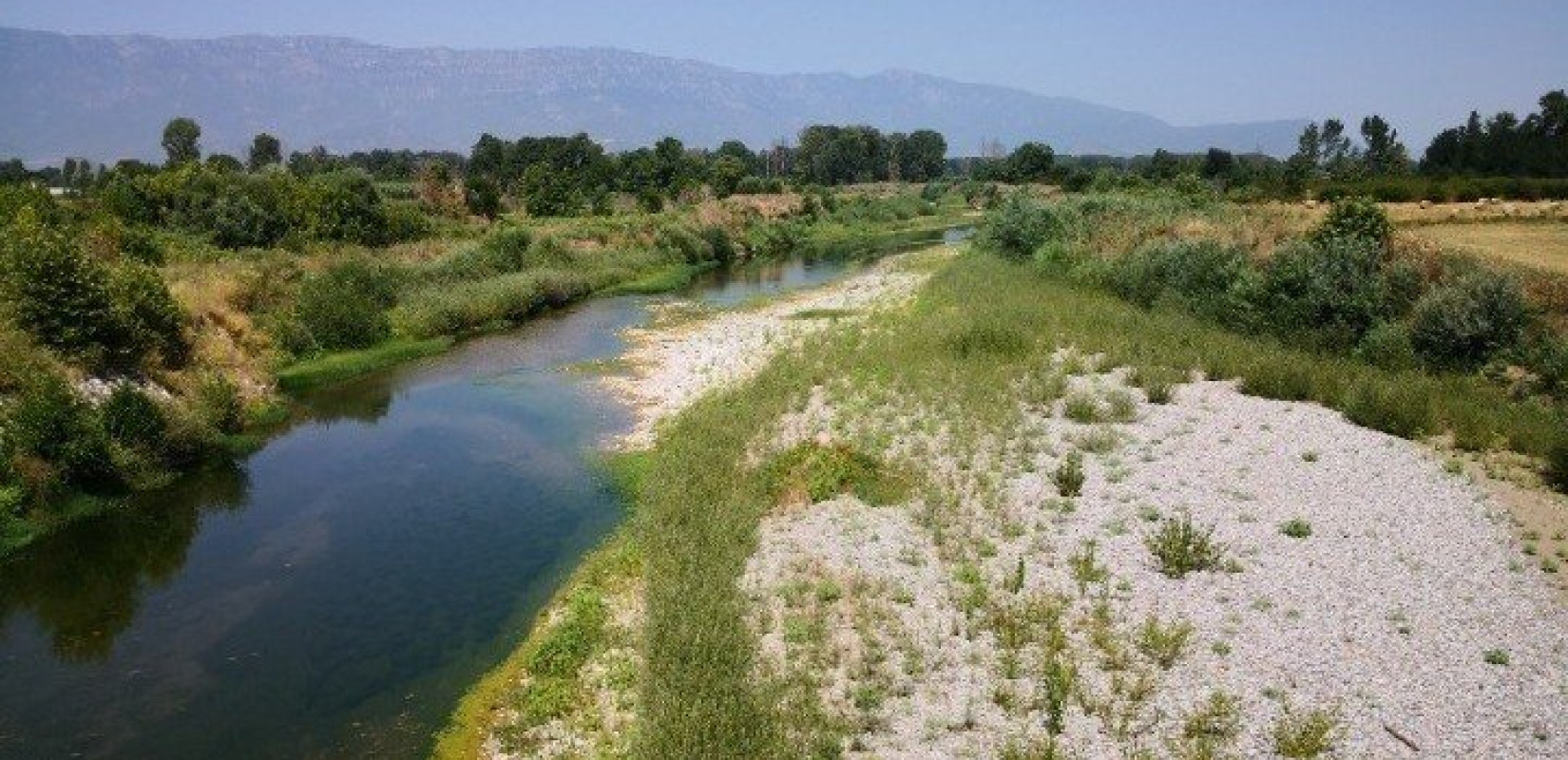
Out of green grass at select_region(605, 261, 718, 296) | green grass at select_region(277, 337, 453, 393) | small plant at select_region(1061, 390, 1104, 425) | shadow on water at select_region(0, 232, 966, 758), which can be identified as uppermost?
small plant at select_region(1061, 390, 1104, 425)

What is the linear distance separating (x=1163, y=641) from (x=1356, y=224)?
24821 millimetres

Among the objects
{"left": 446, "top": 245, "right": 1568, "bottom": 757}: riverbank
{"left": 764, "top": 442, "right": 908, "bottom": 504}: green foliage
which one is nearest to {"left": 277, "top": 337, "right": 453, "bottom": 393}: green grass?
{"left": 446, "top": 245, "right": 1568, "bottom": 757}: riverbank

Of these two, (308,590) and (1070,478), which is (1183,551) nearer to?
(1070,478)

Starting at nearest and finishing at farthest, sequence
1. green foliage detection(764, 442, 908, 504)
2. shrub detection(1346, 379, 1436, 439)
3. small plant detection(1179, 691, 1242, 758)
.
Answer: small plant detection(1179, 691, 1242, 758) → green foliage detection(764, 442, 908, 504) → shrub detection(1346, 379, 1436, 439)

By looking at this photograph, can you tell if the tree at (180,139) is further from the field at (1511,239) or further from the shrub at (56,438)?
the field at (1511,239)

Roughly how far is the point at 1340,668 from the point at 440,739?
1200 cm

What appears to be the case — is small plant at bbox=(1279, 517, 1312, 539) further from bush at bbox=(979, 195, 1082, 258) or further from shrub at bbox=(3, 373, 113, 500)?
bush at bbox=(979, 195, 1082, 258)

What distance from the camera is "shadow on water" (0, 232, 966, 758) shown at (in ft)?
45.2

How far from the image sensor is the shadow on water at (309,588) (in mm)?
13781

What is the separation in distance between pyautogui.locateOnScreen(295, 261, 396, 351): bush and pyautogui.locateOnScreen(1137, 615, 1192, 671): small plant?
1340 inches

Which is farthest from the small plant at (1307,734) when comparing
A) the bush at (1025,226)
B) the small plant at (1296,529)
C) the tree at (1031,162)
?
the tree at (1031,162)

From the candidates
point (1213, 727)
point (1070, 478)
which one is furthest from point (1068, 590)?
point (1070, 478)

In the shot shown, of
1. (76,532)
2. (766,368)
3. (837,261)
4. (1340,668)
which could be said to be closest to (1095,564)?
(1340,668)

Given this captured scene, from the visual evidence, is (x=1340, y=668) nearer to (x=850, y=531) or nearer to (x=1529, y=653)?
(x=1529, y=653)
